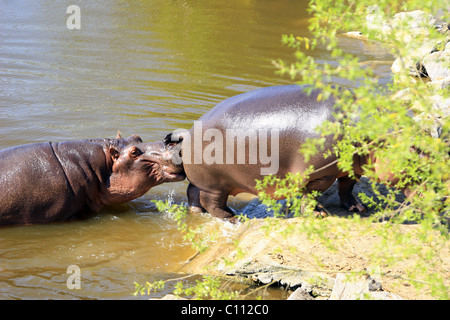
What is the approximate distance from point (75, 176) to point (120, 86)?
4320 millimetres

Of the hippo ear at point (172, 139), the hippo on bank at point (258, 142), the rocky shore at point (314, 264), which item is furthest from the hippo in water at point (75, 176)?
the rocky shore at point (314, 264)

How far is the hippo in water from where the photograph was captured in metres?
5.89

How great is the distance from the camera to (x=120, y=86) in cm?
1010

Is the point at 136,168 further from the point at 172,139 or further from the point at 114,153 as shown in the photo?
the point at 172,139

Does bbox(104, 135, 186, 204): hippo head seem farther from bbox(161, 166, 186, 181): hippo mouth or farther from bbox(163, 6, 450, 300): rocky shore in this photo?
bbox(163, 6, 450, 300): rocky shore

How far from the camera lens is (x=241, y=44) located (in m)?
13.3

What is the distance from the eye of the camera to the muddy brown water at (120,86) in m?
5.30

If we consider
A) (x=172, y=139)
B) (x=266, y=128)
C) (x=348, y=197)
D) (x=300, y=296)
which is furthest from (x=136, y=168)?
(x=300, y=296)

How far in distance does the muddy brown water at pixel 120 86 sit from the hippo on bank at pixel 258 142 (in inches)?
30.2

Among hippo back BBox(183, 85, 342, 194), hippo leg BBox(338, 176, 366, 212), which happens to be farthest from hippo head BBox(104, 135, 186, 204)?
hippo leg BBox(338, 176, 366, 212)

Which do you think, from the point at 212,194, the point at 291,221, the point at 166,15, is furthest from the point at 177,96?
the point at 166,15

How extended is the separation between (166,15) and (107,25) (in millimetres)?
1997
